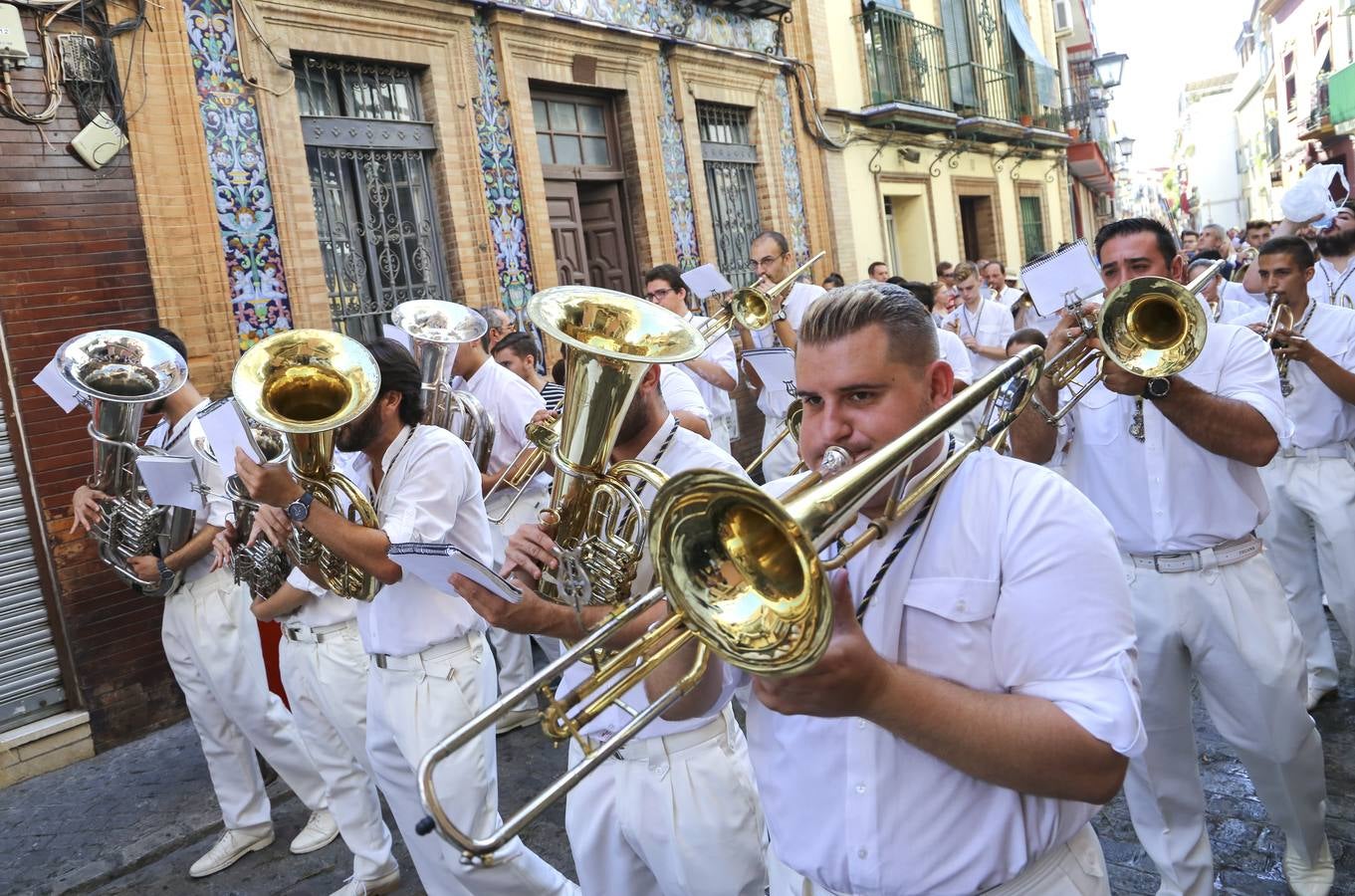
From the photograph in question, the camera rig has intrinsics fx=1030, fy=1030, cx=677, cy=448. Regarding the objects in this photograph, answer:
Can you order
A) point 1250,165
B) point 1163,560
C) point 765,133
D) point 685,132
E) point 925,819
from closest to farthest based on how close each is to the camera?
point 925,819
point 1163,560
point 685,132
point 765,133
point 1250,165

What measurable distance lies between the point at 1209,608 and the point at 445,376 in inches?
142

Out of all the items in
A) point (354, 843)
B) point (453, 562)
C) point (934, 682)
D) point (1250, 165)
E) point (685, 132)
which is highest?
point (1250, 165)

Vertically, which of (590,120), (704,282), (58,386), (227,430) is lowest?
(227,430)

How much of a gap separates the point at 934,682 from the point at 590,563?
Answer: 1165 millimetres

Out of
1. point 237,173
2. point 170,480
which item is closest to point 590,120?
point 237,173

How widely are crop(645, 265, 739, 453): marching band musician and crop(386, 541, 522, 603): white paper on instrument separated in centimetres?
398

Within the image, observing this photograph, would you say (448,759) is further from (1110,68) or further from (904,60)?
(1110,68)

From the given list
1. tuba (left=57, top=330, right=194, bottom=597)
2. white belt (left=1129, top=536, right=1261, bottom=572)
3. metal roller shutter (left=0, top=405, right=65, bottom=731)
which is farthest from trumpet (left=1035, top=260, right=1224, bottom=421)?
metal roller shutter (left=0, top=405, right=65, bottom=731)

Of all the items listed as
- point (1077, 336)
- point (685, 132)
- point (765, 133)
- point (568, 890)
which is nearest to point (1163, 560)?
point (1077, 336)

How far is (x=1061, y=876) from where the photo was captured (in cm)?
183

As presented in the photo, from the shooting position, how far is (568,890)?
3.39m

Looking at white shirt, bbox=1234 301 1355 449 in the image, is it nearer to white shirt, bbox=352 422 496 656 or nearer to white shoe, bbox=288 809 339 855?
white shirt, bbox=352 422 496 656

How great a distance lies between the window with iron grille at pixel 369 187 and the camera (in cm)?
783

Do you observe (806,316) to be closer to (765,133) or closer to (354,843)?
(354,843)
